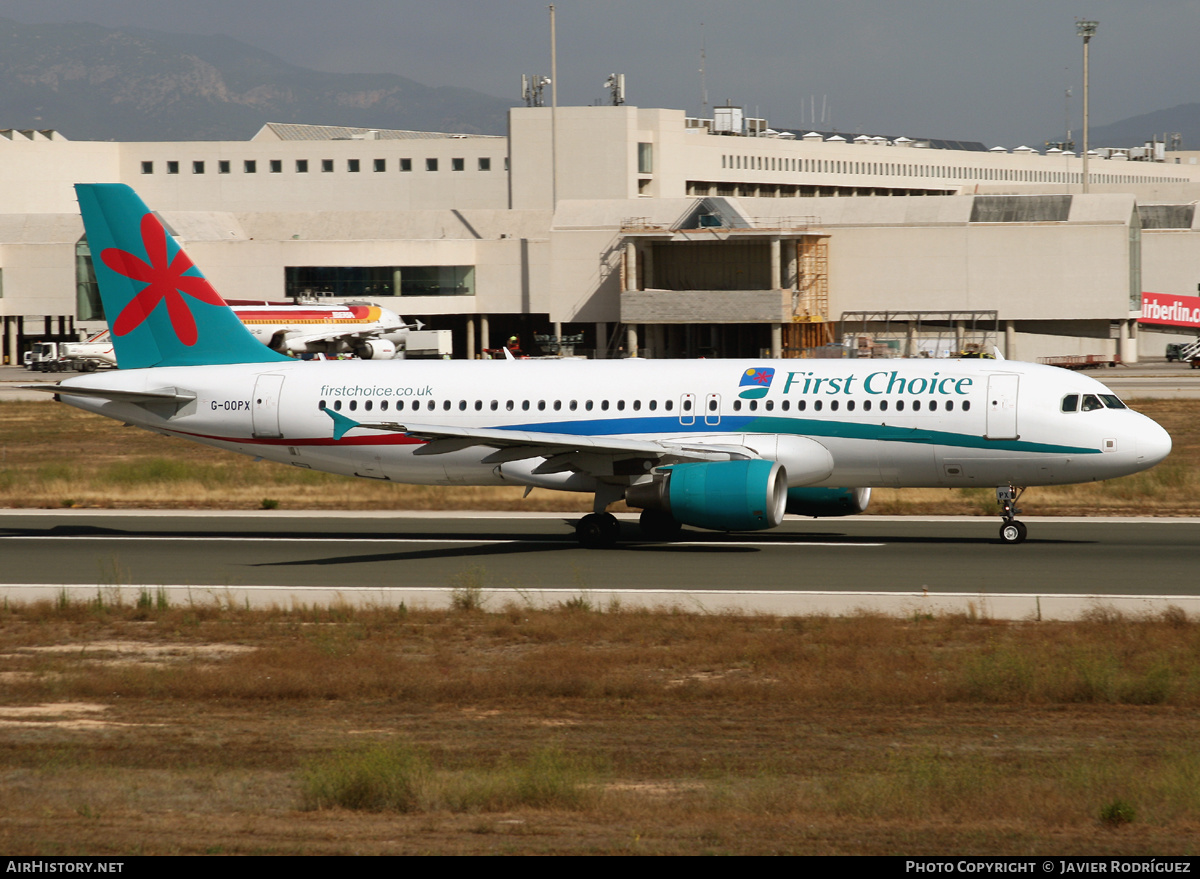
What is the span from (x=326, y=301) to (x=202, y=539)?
3494 inches

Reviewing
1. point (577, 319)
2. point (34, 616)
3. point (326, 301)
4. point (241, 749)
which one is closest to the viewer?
point (241, 749)

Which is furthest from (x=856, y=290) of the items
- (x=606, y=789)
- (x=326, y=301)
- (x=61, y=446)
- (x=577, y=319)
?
(x=606, y=789)

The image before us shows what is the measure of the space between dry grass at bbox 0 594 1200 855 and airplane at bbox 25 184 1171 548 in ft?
22.7

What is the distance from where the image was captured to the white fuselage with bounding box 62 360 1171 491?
27.4 m

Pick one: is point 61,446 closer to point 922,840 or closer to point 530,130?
point 922,840

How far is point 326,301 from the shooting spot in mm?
116812

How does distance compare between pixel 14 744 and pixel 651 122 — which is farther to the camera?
pixel 651 122

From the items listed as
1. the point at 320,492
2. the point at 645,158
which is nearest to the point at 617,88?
the point at 645,158

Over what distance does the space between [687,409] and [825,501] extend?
12.6ft

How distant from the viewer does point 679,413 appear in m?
28.6

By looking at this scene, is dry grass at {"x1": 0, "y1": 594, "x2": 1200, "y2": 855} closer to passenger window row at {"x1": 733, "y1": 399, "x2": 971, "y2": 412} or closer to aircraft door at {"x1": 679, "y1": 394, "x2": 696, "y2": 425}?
aircraft door at {"x1": 679, "y1": 394, "x2": 696, "y2": 425}

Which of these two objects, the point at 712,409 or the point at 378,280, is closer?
the point at 712,409

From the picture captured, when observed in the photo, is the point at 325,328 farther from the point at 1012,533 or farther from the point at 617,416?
the point at 1012,533

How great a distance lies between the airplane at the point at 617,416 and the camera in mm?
27094
